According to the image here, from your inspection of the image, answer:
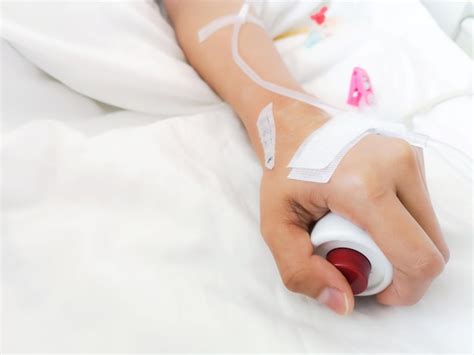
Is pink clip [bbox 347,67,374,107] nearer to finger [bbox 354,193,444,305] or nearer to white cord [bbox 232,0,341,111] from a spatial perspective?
white cord [bbox 232,0,341,111]

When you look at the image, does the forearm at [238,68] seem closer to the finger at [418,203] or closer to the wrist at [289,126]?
the wrist at [289,126]

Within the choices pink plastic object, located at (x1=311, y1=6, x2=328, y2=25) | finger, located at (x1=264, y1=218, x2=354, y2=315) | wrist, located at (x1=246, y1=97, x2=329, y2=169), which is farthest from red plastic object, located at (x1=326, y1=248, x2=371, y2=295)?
pink plastic object, located at (x1=311, y1=6, x2=328, y2=25)

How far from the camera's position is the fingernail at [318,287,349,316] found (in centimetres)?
44

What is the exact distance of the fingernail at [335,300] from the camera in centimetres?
44

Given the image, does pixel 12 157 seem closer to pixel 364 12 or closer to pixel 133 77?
pixel 133 77

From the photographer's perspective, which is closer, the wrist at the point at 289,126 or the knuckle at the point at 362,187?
the knuckle at the point at 362,187

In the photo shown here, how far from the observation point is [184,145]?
62 cm

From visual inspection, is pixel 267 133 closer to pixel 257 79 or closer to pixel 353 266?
pixel 257 79

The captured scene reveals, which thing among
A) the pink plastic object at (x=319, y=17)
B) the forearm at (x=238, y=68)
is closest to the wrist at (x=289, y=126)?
the forearm at (x=238, y=68)

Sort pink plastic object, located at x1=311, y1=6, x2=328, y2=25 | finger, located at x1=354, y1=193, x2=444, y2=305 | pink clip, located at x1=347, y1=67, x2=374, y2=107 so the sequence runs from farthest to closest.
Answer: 1. pink plastic object, located at x1=311, y1=6, x2=328, y2=25
2. pink clip, located at x1=347, y1=67, x2=374, y2=107
3. finger, located at x1=354, y1=193, x2=444, y2=305

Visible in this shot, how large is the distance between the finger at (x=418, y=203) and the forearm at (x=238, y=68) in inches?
5.9

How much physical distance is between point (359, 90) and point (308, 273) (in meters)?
0.40

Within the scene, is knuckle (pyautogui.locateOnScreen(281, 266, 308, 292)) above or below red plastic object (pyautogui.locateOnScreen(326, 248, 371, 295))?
below

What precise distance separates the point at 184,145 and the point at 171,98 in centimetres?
10
